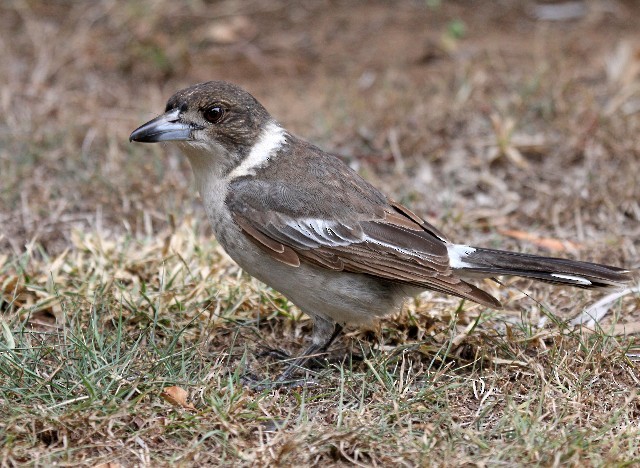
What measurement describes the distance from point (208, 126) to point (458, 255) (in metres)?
1.44

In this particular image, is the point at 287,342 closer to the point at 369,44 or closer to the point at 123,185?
the point at 123,185

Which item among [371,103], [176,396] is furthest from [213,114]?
[371,103]

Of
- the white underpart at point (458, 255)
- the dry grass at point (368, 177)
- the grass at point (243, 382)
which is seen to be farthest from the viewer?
the white underpart at point (458, 255)

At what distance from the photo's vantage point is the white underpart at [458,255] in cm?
453

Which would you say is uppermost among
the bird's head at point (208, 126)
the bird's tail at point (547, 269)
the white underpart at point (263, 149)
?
the bird's head at point (208, 126)

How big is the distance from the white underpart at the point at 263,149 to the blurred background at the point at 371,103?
1219mm

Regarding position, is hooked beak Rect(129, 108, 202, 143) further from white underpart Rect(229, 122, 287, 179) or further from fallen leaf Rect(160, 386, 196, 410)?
fallen leaf Rect(160, 386, 196, 410)

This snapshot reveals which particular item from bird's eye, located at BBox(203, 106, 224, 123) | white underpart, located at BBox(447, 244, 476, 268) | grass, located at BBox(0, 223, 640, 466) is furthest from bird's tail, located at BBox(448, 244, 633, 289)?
bird's eye, located at BBox(203, 106, 224, 123)

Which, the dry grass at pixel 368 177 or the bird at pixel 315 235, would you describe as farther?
the bird at pixel 315 235

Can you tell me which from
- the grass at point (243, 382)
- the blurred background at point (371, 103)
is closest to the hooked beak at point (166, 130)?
the grass at point (243, 382)

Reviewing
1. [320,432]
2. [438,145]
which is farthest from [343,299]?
[438,145]

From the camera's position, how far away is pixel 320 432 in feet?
12.2

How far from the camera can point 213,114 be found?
471 cm

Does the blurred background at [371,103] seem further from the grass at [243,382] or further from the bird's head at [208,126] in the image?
the bird's head at [208,126]
